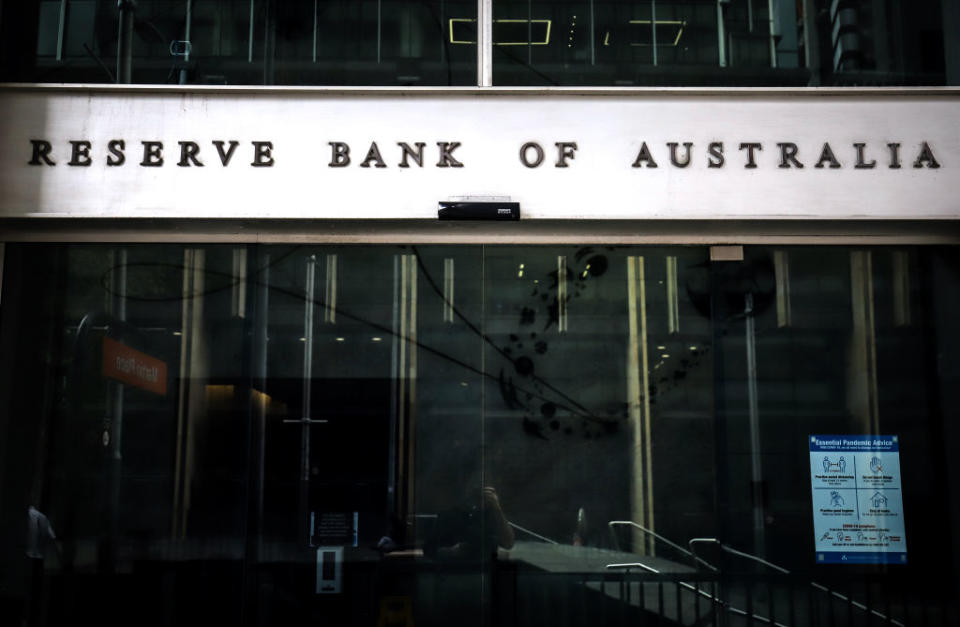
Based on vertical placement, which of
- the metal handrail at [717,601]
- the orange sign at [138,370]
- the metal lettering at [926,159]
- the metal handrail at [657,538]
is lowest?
the metal handrail at [717,601]

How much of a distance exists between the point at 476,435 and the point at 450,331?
877 millimetres

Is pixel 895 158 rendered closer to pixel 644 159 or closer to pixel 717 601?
pixel 644 159

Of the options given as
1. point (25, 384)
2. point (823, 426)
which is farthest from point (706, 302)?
point (25, 384)

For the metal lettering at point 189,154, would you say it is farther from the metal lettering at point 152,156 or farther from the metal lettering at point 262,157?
the metal lettering at point 262,157

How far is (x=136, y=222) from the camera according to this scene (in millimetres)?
8523

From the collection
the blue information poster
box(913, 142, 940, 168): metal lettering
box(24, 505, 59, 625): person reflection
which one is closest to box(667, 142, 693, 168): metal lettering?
box(913, 142, 940, 168): metal lettering

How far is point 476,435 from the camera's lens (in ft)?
27.6

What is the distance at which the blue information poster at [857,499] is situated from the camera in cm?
834

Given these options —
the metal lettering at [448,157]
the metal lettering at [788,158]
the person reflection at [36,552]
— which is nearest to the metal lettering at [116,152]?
the metal lettering at [448,157]

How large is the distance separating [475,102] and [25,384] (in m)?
4.40

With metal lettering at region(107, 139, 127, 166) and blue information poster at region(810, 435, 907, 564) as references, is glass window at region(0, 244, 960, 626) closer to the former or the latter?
blue information poster at region(810, 435, 907, 564)

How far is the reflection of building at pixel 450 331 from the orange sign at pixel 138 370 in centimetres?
2

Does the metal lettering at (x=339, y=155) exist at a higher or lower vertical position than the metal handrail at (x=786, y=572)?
higher

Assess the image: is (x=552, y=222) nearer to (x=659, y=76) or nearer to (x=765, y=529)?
(x=659, y=76)
